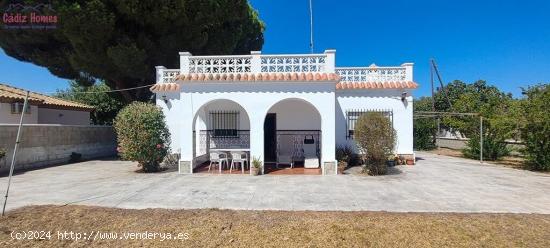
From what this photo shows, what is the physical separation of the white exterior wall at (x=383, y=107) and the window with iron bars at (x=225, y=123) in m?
4.95

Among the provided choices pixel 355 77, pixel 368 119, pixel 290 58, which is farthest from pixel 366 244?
pixel 355 77

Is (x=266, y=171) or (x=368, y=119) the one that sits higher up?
(x=368, y=119)

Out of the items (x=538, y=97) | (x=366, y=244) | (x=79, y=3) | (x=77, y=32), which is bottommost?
Result: (x=366, y=244)

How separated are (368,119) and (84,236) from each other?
891 cm

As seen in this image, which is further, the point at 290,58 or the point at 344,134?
the point at 344,134

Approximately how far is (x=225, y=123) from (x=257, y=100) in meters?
3.74

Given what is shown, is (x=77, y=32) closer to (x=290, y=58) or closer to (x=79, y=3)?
(x=79, y=3)

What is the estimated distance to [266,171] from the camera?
1176 cm

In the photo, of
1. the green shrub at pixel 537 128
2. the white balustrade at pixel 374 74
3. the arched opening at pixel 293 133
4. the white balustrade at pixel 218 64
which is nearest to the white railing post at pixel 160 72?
the white balustrade at pixel 218 64

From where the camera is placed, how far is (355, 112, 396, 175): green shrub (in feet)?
34.4

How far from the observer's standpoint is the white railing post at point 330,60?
1145 centimetres

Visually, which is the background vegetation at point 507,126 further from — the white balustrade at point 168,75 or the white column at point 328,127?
the white balustrade at point 168,75

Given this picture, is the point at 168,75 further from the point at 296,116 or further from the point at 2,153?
the point at 2,153

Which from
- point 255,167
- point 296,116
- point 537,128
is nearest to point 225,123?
point 296,116
